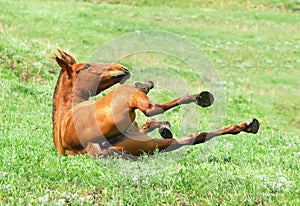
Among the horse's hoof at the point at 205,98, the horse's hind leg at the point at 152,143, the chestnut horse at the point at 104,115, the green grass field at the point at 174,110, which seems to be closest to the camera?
the green grass field at the point at 174,110

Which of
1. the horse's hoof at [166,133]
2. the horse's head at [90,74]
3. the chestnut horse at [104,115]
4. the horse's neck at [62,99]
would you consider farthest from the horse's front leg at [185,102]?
the horse's neck at [62,99]

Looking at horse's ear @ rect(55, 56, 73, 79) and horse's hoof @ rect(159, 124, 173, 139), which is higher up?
horse's ear @ rect(55, 56, 73, 79)

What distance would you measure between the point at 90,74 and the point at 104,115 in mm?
1134

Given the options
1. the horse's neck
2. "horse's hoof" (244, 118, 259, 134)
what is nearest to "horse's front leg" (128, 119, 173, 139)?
"horse's hoof" (244, 118, 259, 134)

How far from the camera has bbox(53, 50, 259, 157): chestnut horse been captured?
7.44 metres

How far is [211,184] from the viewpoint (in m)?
6.79

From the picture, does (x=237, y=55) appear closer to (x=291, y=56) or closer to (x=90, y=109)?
(x=291, y=56)

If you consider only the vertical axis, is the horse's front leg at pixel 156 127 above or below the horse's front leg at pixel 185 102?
below

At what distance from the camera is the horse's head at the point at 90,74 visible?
846cm

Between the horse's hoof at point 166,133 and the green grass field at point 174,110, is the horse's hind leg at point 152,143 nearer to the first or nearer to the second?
the green grass field at point 174,110

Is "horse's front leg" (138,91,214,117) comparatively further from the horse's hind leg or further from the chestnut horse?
the horse's hind leg

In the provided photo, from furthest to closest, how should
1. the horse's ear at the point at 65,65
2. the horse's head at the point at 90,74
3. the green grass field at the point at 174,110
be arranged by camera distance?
1. the horse's ear at the point at 65,65
2. the horse's head at the point at 90,74
3. the green grass field at the point at 174,110

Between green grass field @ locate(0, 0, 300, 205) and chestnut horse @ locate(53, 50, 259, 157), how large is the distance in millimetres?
310

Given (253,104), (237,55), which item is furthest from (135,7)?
(253,104)
